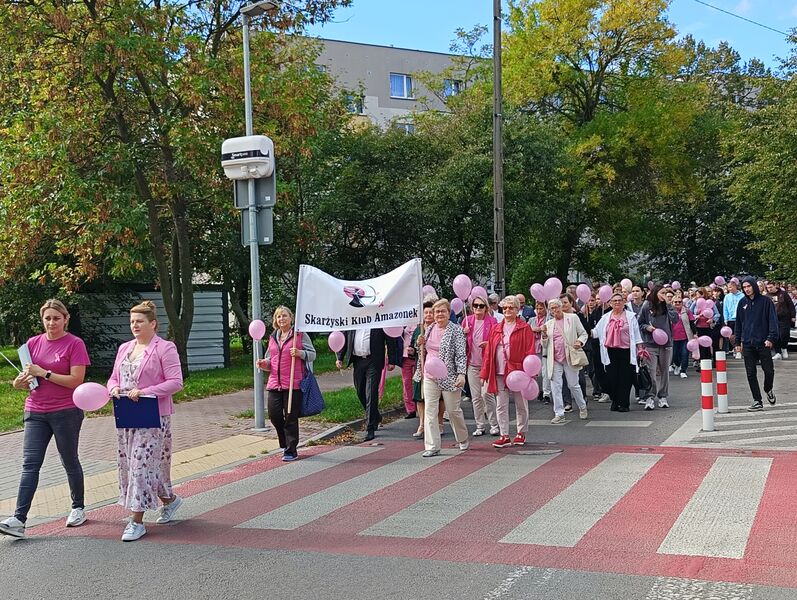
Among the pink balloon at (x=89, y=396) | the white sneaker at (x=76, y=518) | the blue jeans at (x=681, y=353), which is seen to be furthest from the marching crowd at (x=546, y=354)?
the pink balloon at (x=89, y=396)

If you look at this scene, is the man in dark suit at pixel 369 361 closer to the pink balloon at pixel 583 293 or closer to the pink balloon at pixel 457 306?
the pink balloon at pixel 457 306

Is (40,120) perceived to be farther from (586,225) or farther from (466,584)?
(586,225)

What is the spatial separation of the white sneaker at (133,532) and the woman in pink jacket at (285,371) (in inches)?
123

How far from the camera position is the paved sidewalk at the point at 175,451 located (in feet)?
26.3

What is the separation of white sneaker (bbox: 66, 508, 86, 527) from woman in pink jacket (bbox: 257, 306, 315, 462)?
2.90 m

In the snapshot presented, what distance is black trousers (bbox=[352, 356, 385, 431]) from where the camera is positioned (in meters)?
10.8

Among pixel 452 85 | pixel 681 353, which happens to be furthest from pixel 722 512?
pixel 452 85

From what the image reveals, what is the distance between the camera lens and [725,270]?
43.7m

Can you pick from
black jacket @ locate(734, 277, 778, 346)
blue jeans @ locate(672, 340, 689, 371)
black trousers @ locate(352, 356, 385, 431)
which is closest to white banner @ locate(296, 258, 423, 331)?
black trousers @ locate(352, 356, 385, 431)

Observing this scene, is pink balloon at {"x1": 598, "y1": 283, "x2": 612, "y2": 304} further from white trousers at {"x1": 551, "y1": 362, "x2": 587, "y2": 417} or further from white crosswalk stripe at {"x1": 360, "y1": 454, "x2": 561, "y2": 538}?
white crosswalk stripe at {"x1": 360, "y1": 454, "x2": 561, "y2": 538}

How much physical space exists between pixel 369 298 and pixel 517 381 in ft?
6.78

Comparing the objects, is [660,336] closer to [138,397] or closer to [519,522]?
[519,522]

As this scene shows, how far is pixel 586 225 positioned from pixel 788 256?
8049 mm

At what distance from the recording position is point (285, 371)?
30.9 feet
